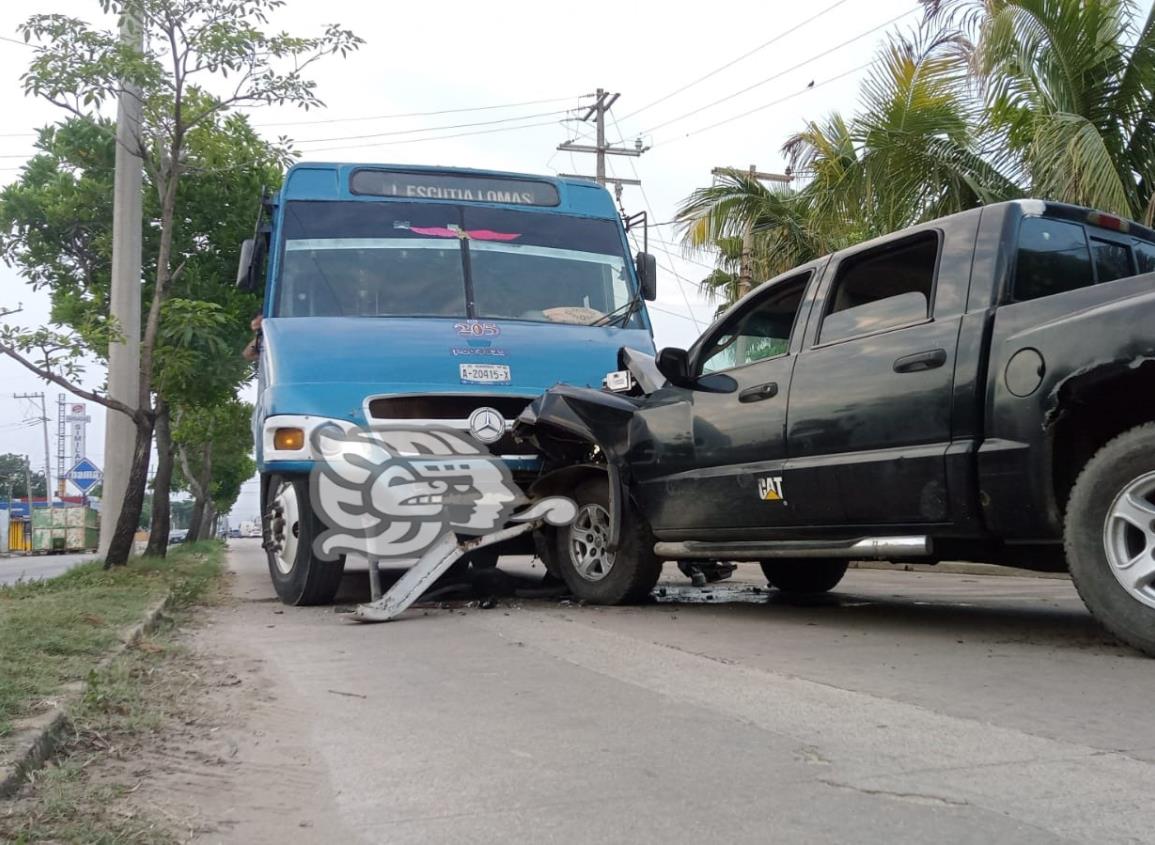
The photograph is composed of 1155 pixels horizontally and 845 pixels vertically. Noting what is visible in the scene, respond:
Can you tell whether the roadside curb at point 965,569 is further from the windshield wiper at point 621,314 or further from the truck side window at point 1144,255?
the truck side window at point 1144,255

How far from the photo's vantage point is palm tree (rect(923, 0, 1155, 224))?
10672 mm

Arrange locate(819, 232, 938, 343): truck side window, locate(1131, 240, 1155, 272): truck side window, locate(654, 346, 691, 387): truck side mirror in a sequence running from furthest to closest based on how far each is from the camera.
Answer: locate(654, 346, 691, 387): truck side mirror < locate(1131, 240, 1155, 272): truck side window < locate(819, 232, 938, 343): truck side window

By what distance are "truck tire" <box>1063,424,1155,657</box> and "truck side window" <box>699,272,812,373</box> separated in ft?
6.48

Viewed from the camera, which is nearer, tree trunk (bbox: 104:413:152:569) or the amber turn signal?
the amber turn signal

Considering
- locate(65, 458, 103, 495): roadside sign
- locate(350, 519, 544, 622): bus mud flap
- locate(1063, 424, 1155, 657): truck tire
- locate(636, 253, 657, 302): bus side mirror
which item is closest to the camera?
locate(1063, 424, 1155, 657): truck tire

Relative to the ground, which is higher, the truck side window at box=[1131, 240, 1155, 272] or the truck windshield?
the truck windshield

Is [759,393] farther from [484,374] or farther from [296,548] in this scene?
[296,548]

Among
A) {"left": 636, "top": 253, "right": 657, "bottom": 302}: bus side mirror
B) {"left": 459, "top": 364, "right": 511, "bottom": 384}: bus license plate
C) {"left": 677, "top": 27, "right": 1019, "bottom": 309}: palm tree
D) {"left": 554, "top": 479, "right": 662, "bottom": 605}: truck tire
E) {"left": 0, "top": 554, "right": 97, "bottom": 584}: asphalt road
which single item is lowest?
{"left": 0, "top": 554, "right": 97, "bottom": 584}: asphalt road

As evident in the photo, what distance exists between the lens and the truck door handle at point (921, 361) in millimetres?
5102

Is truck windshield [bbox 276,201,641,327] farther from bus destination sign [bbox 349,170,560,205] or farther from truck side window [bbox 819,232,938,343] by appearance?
truck side window [bbox 819,232,938,343]

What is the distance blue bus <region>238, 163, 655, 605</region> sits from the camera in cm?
750

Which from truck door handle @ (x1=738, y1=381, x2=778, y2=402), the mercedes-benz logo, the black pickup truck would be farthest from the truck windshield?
truck door handle @ (x1=738, y1=381, x2=778, y2=402)

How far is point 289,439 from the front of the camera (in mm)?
7379

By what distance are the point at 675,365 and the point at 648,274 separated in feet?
9.29
